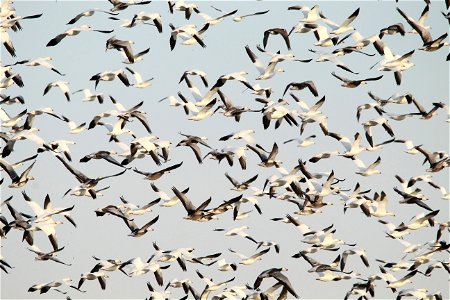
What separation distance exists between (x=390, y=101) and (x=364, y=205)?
244cm

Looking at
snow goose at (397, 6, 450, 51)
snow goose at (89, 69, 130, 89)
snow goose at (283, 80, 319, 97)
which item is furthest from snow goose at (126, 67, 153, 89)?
snow goose at (397, 6, 450, 51)

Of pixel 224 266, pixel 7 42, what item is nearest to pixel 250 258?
pixel 224 266

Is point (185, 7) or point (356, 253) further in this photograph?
point (356, 253)

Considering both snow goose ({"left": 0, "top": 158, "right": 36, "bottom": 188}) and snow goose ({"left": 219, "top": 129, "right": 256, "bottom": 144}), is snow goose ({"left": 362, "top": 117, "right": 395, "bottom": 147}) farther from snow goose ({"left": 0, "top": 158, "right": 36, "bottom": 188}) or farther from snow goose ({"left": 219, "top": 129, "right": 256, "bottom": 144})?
snow goose ({"left": 0, "top": 158, "right": 36, "bottom": 188})

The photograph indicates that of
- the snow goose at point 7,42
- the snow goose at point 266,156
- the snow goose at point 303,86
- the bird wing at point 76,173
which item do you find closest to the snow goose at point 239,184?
the snow goose at point 266,156

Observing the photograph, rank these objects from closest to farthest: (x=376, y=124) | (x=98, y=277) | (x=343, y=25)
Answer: (x=343, y=25), (x=98, y=277), (x=376, y=124)

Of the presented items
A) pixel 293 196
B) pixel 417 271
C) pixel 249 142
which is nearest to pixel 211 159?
pixel 249 142

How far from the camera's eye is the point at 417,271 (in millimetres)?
26953

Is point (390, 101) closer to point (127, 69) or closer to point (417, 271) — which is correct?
point (417, 271)

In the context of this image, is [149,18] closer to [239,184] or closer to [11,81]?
[11,81]

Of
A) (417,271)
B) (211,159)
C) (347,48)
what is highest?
(347,48)

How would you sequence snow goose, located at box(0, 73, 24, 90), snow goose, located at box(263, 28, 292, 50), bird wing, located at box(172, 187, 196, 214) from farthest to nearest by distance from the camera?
snow goose, located at box(263, 28, 292, 50), snow goose, located at box(0, 73, 24, 90), bird wing, located at box(172, 187, 196, 214)

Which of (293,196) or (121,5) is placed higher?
(121,5)

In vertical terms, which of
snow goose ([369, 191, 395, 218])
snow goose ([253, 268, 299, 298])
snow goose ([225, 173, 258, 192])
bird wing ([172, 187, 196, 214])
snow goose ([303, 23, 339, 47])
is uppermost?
snow goose ([303, 23, 339, 47])
